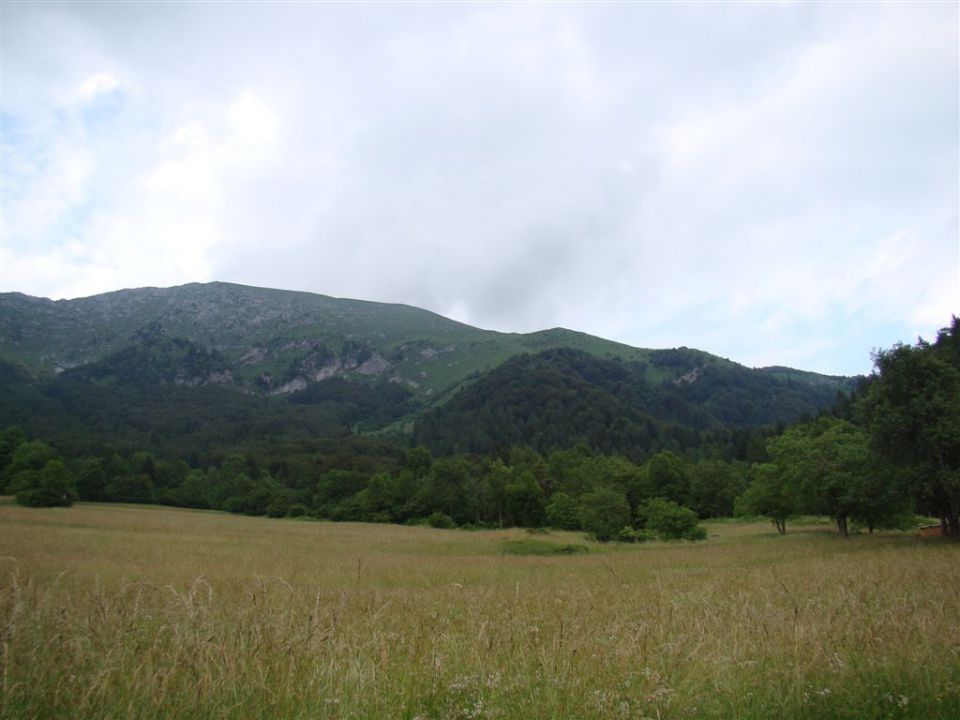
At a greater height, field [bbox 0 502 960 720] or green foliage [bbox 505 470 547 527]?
field [bbox 0 502 960 720]

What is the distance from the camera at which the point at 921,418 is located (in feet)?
93.8

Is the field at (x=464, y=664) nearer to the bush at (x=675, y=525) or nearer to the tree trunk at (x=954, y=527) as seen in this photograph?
the tree trunk at (x=954, y=527)

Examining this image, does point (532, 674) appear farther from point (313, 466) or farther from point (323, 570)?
point (313, 466)

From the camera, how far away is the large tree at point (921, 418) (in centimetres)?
2786

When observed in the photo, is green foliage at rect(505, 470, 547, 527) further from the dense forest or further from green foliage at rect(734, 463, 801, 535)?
green foliage at rect(734, 463, 801, 535)

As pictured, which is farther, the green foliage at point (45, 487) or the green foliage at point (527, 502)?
the green foliage at point (527, 502)

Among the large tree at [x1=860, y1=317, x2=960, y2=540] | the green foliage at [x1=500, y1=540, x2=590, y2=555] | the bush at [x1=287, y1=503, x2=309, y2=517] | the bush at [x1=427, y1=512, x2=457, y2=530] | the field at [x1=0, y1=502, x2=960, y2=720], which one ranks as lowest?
the bush at [x1=287, y1=503, x2=309, y2=517]

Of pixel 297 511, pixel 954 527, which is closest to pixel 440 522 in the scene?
pixel 297 511

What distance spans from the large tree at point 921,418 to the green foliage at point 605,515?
2721 cm

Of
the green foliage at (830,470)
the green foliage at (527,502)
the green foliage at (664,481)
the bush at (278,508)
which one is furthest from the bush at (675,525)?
the bush at (278,508)

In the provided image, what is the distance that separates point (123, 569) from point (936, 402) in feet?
134

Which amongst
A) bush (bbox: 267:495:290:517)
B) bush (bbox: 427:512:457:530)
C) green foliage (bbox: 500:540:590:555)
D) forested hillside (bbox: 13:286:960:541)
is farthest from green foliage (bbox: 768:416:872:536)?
bush (bbox: 267:495:290:517)

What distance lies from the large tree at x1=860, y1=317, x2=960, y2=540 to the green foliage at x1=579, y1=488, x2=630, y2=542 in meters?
27.2

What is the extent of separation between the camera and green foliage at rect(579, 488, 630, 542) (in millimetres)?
53344
